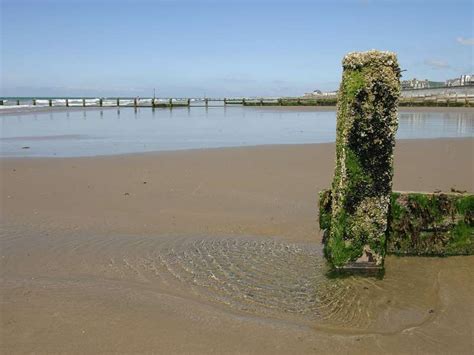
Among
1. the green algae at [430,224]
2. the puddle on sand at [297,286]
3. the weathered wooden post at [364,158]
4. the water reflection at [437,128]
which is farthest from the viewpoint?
the water reflection at [437,128]

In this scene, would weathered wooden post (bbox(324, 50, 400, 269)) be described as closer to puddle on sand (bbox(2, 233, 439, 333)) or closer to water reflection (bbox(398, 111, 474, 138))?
puddle on sand (bbox(2, 233, 439, 333))

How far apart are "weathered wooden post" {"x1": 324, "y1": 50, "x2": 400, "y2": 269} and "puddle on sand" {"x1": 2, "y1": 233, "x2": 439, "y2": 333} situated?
1.37ft

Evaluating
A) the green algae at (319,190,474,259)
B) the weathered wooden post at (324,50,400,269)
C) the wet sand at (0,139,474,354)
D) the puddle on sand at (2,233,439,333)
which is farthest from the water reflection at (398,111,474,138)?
the weathered wooden post at (324,50,400,269)

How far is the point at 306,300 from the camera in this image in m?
5.06

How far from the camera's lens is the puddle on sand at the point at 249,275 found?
188 inches

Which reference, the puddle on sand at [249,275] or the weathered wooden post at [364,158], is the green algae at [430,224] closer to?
the puddle on sand at [249,275]

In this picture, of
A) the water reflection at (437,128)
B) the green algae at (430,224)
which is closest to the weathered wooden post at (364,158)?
the green algae at (430,224)

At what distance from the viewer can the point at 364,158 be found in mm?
5176

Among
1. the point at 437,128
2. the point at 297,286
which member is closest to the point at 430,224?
the point at 297,286

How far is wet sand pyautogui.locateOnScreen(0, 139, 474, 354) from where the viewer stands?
167 inches

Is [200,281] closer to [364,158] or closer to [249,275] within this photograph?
[249,275]

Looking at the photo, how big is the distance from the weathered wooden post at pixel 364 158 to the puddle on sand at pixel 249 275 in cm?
42

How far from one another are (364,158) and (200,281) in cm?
241

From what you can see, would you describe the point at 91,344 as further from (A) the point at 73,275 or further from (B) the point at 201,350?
(A) the point at 73,275
